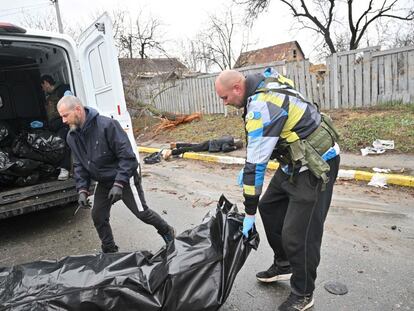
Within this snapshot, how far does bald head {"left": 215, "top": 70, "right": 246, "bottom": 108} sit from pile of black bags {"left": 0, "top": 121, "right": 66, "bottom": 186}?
316 centimetres

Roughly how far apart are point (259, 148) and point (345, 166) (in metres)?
4.28

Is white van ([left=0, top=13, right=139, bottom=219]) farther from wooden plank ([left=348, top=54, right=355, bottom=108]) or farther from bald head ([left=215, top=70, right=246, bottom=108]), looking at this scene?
wooden plank ([left=348, top=54, right=355, bottom=108])

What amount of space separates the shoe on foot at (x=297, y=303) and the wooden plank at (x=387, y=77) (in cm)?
744

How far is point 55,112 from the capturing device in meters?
5.13

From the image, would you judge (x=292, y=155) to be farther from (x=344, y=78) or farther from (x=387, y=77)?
(x=344, y=78)

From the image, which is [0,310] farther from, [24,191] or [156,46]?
[156,46]

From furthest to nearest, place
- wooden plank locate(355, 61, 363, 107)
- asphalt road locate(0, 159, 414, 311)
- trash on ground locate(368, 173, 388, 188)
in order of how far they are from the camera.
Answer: wooden plank locate(355, 61, 363, 107) → trash on ground locate(368, 173, 388, 188) → asphalt road locate(0, 159, 414, 311)

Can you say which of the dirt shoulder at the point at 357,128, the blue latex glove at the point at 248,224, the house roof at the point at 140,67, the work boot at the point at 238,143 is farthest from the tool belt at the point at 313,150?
the house roof at the point at 140,67

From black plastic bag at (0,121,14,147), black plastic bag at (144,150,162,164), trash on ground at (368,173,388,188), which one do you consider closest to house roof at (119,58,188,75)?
black plastic bag at (144,150,162,164)

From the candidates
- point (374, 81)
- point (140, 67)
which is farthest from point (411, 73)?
point (140, 67)

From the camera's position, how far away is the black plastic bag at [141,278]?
198 cm

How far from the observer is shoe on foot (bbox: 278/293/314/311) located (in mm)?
2369

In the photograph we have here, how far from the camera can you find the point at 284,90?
216cm

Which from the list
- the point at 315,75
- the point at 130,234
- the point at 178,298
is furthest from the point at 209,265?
the point at 315,75
